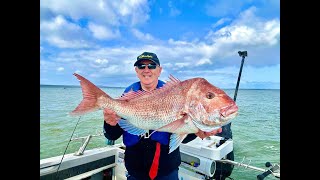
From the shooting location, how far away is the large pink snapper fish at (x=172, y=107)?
988mm

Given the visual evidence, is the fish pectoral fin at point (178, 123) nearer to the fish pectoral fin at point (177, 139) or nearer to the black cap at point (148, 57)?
the fish pectoral fin at point (177, 139)

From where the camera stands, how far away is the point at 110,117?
1286 mm

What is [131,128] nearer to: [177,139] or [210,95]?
[177,139]

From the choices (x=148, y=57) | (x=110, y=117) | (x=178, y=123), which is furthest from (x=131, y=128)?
(x=148, y=57)

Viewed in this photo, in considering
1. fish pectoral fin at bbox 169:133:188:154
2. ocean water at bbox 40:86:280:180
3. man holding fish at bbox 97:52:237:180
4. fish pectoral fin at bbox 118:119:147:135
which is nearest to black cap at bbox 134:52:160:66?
man holding fish at bbox 97:52:237:180

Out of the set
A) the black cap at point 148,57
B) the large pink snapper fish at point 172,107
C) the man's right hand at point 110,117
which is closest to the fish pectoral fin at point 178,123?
the large pink snapper fish at point 172,107

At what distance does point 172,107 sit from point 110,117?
38cm

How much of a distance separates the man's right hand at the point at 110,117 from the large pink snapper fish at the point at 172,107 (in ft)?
0.12

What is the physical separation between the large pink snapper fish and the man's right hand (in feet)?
0.12

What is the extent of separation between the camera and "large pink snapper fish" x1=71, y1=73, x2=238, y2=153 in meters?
0.99
